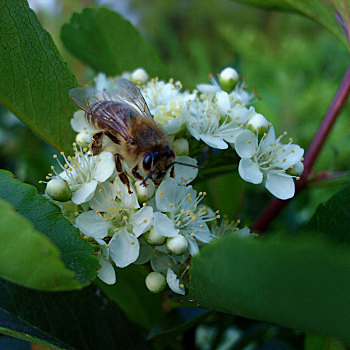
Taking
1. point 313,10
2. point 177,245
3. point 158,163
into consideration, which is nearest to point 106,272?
point 177,245

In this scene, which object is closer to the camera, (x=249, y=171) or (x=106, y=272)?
(x=106, y=272)

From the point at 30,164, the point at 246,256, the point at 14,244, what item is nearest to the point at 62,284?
the point at 14,244

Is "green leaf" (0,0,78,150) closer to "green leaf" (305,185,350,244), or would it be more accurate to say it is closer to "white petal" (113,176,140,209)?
"white petal" (113,176,140,209)

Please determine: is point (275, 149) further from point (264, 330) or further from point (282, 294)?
point (282, 294)

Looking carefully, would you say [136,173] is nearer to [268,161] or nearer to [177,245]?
[177,245]

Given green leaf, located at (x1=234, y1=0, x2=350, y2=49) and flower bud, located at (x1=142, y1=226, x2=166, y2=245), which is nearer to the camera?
flower bud, located at (x1=142, y1=226, x2=166, y2=245)

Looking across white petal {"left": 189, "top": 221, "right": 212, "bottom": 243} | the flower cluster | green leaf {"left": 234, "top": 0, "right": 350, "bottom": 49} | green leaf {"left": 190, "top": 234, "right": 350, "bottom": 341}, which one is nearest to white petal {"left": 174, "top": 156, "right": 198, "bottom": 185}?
the flower cluster

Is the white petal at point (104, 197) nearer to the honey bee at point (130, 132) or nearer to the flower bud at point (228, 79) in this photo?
the honey bee at point (130, 132)
